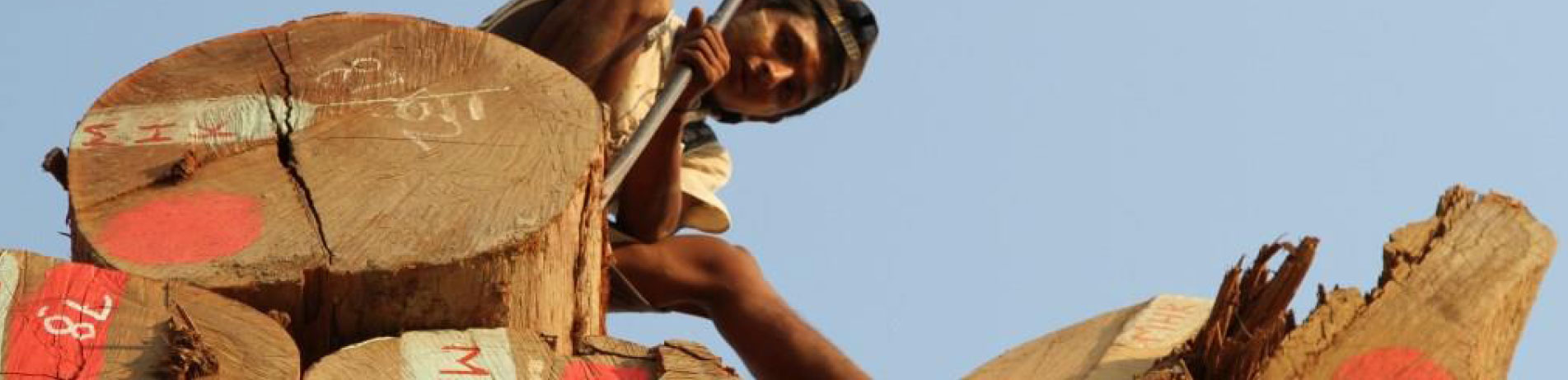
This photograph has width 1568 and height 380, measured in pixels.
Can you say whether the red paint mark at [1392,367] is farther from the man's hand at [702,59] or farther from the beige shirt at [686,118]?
the beige shirt at [686,118]

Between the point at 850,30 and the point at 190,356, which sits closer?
the point at 190,356

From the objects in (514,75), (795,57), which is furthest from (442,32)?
(795,57)

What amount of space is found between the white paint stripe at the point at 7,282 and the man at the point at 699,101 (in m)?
1.66

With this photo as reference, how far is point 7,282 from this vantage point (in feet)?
10.5

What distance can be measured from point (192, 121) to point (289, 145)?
173mm

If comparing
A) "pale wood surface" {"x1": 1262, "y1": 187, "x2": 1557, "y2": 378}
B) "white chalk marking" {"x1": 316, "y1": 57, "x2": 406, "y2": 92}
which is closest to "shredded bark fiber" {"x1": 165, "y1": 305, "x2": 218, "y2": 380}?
"white chalk marking" {"x1": 316, "y1": 57, "x2": 406, "y2": 92}

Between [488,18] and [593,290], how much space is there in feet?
4.82

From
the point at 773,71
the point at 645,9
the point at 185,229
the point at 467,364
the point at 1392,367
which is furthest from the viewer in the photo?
the point at 773,71

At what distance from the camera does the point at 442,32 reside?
166 inches

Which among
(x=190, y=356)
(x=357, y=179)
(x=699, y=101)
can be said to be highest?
(x=699, y=101)

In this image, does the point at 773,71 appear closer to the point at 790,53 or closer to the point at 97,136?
the point at 790,53

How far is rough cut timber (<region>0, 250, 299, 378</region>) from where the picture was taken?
3.14 meters

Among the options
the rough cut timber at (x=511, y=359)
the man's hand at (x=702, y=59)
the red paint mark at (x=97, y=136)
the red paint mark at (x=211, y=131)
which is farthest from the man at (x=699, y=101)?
the rough cut timber at (x=511, y=359)

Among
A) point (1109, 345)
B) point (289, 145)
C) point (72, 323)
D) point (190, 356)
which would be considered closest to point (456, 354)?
point (190, 356)
